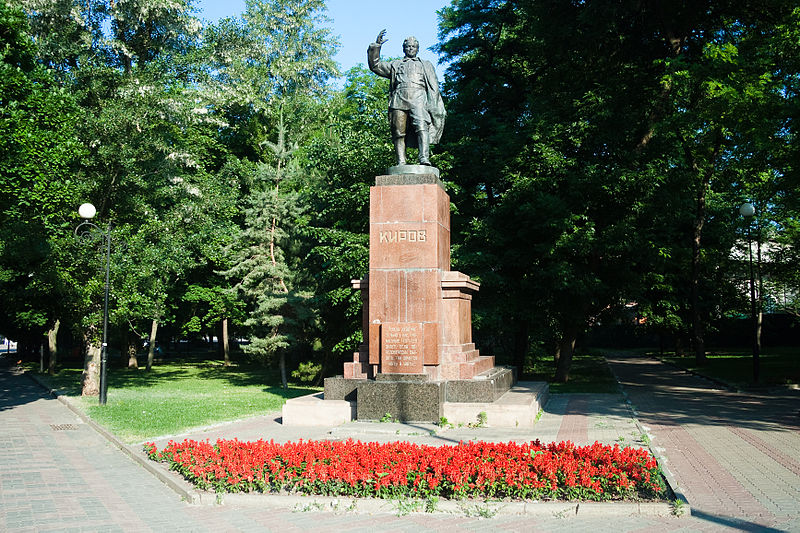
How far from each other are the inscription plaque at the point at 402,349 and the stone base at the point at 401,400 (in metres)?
0.28

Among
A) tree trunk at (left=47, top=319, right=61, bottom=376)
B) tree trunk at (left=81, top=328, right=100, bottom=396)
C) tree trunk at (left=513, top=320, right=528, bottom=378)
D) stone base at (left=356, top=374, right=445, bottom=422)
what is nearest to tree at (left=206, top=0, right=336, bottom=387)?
tree trunk at (left=81, top=328, right=100, bottom=396)

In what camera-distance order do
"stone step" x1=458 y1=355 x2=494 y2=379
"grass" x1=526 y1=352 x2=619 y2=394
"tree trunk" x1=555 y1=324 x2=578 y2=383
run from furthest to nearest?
"tree trunk" x1=555 y1=324 x2=578 y2=383 → "grass" x1=526 y1=352 x2=619 y2=394 → "stone step" x1=458 y1=355 x2=494 y2=379

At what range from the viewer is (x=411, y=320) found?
39.4ft

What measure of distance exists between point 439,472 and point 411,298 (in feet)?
16.7

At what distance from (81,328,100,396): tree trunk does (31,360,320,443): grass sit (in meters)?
0.41

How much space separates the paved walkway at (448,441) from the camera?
21.1 ft

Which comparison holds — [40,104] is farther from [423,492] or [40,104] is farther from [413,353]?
[423,492]

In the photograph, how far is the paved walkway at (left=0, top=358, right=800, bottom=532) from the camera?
643 cm

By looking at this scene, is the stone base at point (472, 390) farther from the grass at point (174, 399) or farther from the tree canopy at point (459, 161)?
the tree canopy at point (459, 161)

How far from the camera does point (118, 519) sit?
6730 mm

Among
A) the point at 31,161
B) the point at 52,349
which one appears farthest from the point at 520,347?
the point at 52,349

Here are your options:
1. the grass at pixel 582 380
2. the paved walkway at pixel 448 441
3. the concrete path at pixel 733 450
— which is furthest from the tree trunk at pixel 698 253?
the paved walkway at pixel 448 441

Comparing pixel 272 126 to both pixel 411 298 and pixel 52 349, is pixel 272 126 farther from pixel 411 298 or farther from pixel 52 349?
pixel 411 298

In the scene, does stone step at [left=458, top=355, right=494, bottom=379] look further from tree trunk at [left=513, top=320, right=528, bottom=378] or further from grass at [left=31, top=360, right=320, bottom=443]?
tree trunk at [left=513, top=320, right=528, bottom=378]
